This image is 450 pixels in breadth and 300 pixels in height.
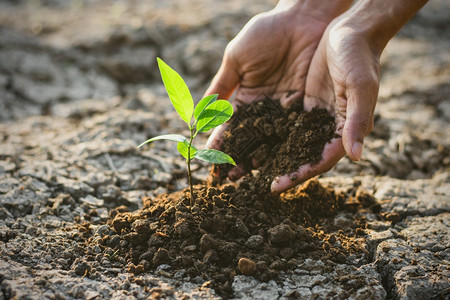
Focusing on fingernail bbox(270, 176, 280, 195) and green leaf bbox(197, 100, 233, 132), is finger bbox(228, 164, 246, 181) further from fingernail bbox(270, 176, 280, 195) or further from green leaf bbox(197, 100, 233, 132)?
green leaf bbox(197, 100, 233, 132)

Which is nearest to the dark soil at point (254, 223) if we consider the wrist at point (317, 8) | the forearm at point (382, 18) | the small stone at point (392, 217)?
the small stone at point (392, 217)

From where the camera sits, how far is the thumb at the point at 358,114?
1732 millimetres

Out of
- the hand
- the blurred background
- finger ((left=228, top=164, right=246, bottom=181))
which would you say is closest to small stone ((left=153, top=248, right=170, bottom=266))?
finger ((left=228, top=164, right=246, bottom=181))

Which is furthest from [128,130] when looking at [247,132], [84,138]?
[247,132]

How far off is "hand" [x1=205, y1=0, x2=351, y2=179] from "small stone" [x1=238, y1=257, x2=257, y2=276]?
1.17 m

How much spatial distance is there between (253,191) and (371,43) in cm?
110

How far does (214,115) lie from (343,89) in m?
0.75

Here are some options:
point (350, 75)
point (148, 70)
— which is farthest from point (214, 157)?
point (148, 70)

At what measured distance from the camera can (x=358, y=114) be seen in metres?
1.78

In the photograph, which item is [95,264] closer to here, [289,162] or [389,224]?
[289,162]

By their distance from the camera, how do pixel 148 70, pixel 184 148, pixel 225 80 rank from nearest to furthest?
pixel 184 148, pixel 225 80, pixel 148 70

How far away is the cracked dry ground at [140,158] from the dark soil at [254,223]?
0.12 feet

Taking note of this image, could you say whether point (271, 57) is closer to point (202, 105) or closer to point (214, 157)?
point (202, 105)

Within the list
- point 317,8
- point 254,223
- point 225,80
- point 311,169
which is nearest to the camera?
point 254,223
